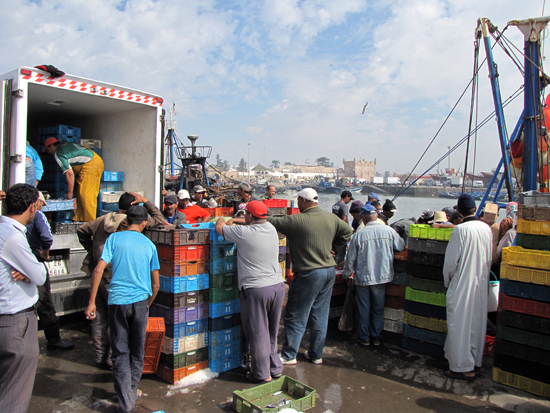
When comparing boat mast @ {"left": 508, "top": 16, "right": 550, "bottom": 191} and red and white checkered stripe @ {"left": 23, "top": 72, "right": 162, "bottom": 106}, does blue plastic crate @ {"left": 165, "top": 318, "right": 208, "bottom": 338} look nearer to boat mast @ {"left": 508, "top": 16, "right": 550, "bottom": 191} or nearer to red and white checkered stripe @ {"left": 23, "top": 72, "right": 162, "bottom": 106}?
red and white checkered stripe @ {"left": 23, "top": 72, "right": 162, "bottom": 106}

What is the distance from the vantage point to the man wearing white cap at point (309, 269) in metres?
4.62

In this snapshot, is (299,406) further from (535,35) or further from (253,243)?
(535,35)

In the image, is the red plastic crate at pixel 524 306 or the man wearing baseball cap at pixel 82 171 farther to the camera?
the man wearing baseball cap at pixel 82 171

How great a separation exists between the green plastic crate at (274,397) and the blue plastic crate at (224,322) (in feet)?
2.69

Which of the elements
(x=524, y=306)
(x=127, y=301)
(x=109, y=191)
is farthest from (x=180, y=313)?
(x=109, y=191)

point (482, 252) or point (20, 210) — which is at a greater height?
point (20, 210)

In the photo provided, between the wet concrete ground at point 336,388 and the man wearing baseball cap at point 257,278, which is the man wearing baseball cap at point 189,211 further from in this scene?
the man wearing baseball cap at point 257,278

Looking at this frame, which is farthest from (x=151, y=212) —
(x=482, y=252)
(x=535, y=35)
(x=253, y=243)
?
(x=535, y=35)

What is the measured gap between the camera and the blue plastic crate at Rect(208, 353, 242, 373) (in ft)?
14.3

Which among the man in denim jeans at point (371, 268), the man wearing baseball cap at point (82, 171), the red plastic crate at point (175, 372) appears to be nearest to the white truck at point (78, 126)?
the man wearing baseball cap at point (82, 171)

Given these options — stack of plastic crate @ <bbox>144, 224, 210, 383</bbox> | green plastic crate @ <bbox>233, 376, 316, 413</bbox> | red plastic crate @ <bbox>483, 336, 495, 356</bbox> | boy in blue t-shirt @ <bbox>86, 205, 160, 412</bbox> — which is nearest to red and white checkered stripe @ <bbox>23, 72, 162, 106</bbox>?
stack of plastic crate @ <bbox>144, 224, 210, 383</bbox>

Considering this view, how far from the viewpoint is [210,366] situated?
14.3 ft

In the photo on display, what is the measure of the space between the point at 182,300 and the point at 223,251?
26.6 inches

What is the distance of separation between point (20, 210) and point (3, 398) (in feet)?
4.39
